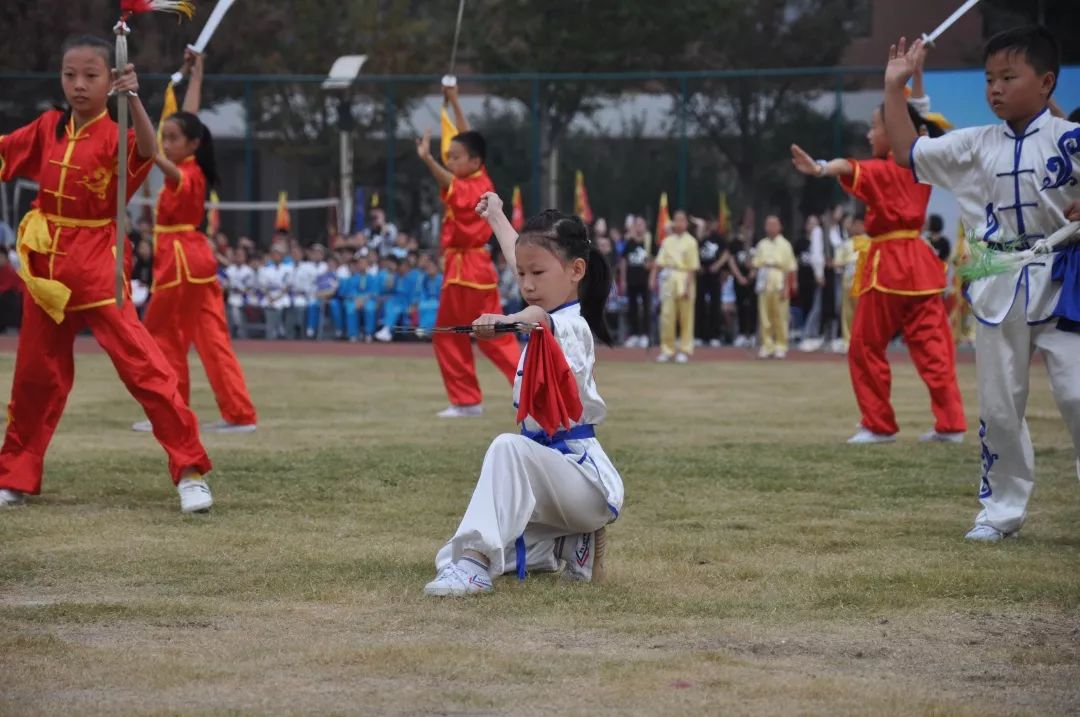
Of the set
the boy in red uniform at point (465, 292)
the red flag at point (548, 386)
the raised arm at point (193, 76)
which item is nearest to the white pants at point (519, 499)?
the red flag at point (548, 386)

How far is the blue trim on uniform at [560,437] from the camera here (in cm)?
523

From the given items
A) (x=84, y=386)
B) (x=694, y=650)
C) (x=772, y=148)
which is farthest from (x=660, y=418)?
(x=772, y=148)

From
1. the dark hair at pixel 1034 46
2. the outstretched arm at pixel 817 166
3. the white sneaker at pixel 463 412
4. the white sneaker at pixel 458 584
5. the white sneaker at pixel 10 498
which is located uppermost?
the dark hair at pixel 1034 46

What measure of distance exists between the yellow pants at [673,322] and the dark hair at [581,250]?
12818mm

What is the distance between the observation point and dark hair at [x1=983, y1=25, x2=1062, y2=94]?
5.95 metres

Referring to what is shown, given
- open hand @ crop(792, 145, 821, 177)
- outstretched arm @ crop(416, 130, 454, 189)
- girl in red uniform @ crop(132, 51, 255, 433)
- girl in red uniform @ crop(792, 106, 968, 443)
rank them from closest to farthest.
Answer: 1. open hand @ crop(792, 145, 821, 177)
2. girl in red uniform @ crop(132, 51, 255, 433)
3. girl in red uniform @ crop(792, 106, 968, 443)
4. outstretched arm @ crop(416, 130, 454, 189)

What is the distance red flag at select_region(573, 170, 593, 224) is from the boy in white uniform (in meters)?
14.7

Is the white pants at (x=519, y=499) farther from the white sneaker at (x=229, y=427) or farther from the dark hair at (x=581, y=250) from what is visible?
the white sneaker at (x=229, y=427)

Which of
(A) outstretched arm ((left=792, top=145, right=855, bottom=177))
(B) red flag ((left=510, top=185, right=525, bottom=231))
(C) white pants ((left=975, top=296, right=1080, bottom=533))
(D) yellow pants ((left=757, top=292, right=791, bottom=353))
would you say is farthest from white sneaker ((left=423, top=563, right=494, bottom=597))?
(B) red flag ((left=510, top=185, right=525, bottom=231))

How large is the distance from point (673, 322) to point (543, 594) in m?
13.4

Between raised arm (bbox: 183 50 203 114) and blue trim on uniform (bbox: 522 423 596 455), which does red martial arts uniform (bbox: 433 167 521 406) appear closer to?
raised arm (bbox: 183 50 203 114)

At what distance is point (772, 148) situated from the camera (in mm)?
20547

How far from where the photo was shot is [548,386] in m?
5.00

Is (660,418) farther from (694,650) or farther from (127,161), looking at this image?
(694,650)
